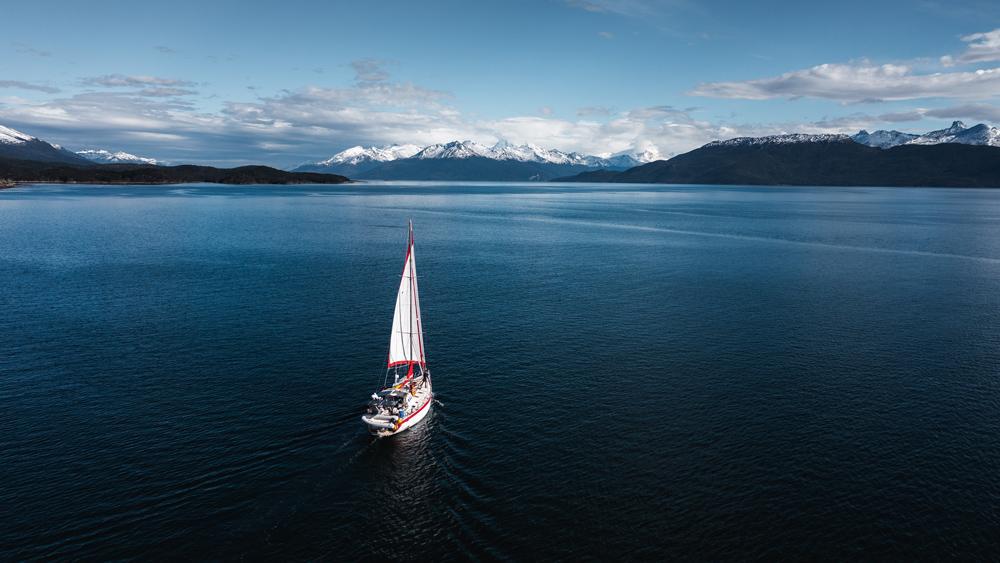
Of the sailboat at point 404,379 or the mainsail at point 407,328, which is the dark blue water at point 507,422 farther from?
the mainsail at point 407,328

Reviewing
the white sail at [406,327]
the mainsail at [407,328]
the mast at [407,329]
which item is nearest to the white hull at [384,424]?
the mast at [407,329]

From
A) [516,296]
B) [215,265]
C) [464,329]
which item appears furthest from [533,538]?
[215,265]

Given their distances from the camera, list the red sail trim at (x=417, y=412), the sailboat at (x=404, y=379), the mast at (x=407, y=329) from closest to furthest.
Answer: the sailboat at (x=404, y=379) → the red sail trim at (x=417, y=412) → the mast at (x=407, y=329)

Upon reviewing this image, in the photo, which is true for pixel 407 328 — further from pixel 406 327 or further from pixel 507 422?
pixel 507 422

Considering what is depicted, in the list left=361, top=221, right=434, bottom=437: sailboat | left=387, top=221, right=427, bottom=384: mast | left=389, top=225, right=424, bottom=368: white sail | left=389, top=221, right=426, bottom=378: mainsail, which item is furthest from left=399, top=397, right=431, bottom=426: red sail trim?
left=389, top=225, right=424, bottom=368: white sail

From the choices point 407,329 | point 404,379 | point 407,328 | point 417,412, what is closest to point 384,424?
point 417,412

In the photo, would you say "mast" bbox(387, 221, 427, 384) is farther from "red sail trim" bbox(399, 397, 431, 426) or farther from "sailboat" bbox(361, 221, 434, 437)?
"red sail trim" bbox(399, 397, 431, 426)

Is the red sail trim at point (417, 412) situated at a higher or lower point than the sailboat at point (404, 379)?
lower
